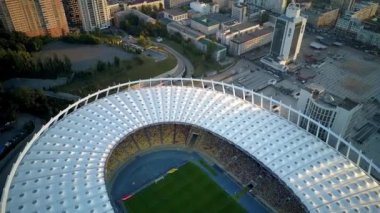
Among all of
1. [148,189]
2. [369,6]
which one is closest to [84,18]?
[148,189]

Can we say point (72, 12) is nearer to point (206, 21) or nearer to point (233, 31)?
point (206, 21)

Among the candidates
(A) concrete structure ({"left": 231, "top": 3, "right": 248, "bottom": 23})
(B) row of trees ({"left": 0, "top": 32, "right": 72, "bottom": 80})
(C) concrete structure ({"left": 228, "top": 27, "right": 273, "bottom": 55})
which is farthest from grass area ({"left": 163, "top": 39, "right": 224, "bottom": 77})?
(B) row of trees ({"left": 0, "top": 32, "right": 72, "bottom": 80})

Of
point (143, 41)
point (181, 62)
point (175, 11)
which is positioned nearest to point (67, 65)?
point (143, 41)

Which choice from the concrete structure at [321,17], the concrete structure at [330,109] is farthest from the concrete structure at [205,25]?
the concrete structure at [330,109]

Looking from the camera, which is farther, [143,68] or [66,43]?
[66,43]

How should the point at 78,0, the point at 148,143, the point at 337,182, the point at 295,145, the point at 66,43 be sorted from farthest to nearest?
the point at 78,0
the point at 66,43
the point at 148,143
the point at 295,145
the point at 337,182

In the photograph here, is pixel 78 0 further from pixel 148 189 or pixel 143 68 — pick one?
pixel 148 189
